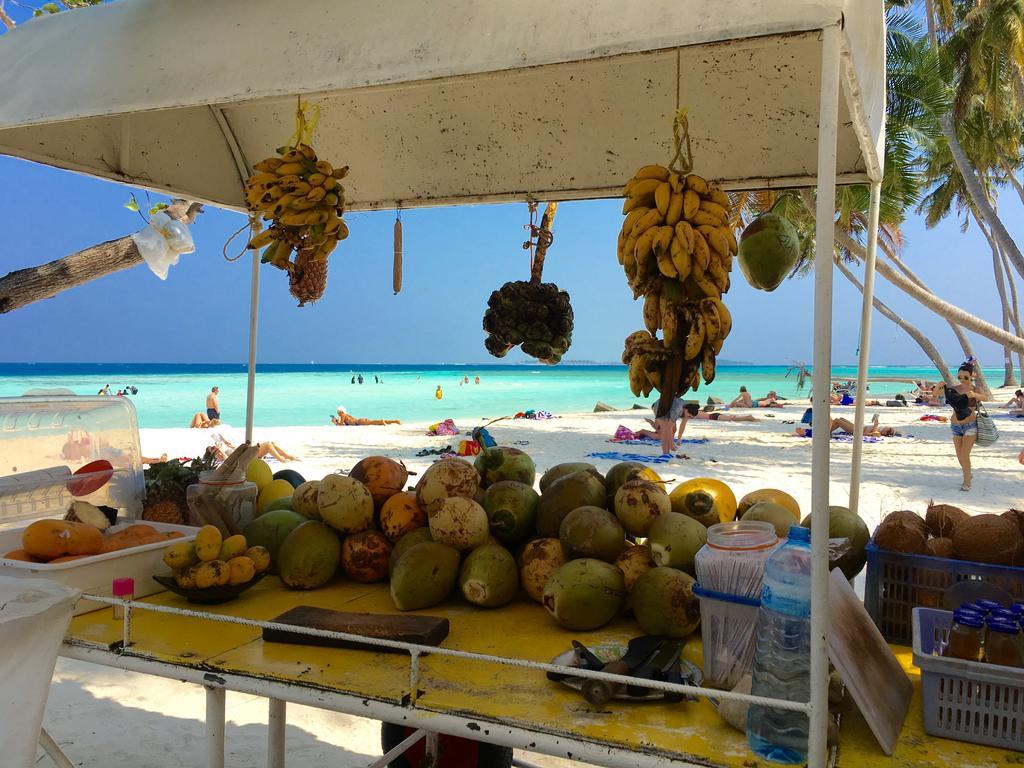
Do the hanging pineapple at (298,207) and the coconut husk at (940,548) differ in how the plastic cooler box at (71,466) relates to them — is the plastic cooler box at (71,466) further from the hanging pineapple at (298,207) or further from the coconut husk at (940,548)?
the coconut husk at (940,548)

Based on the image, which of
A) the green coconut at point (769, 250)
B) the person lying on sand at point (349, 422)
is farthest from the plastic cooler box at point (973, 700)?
the person lying on sand at point (349, 422)

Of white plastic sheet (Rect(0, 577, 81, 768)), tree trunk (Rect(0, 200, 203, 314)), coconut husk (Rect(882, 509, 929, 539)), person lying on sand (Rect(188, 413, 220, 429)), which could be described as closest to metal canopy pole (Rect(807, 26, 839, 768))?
coconut husk (Rect(882, 509, 929, 539))

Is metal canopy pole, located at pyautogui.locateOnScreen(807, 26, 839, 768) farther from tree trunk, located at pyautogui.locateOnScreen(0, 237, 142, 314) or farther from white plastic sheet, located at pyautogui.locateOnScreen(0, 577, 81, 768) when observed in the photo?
tree trunk, located at pyautogui.locateOnScreen(0, 237, 142, 314)

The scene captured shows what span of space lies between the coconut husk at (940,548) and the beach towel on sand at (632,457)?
487 inches

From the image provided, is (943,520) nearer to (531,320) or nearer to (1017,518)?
(1017,518)

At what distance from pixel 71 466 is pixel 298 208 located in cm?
160

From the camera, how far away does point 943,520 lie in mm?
2457

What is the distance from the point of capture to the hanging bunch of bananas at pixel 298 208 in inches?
119

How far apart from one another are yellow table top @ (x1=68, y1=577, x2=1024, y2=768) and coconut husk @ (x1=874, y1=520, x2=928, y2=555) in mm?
317

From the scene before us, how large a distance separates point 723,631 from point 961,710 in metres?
0.57

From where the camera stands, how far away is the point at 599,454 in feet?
Result: 53.4

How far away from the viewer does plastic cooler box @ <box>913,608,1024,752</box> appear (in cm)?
168

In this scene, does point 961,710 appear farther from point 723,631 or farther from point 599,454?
point 599,454

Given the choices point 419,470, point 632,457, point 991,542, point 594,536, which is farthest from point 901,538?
point 632,457
